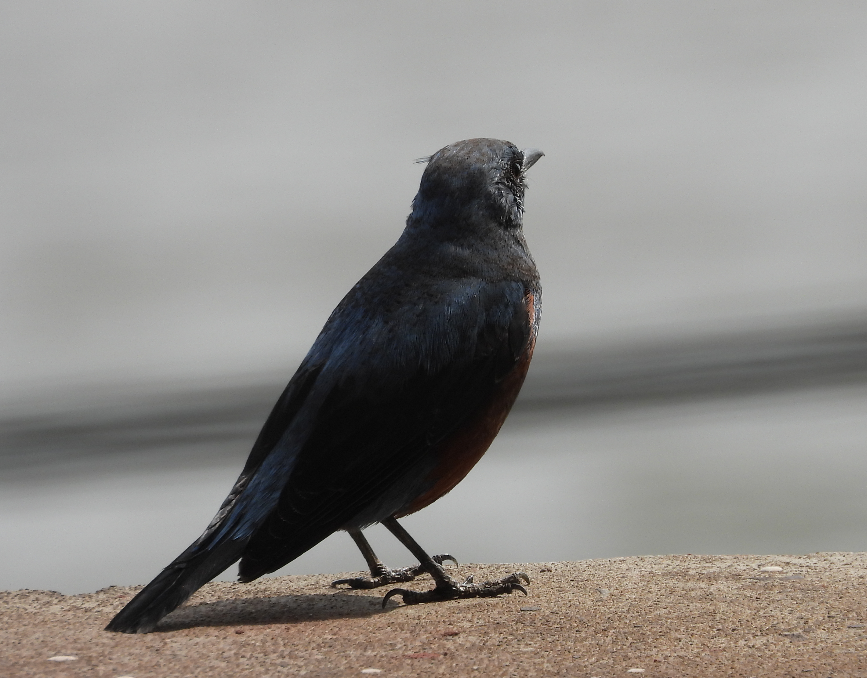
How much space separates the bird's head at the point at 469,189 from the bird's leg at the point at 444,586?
1183 millimetres

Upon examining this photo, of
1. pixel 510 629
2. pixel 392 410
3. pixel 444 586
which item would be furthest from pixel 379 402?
pixel 510 629

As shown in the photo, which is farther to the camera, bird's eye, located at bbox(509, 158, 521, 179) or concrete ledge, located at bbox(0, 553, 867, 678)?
bird's eye, located at bbox(509, 158, 521, 179)

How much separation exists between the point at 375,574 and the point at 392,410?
2.98 ft

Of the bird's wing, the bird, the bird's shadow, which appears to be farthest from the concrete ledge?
the bird's wing

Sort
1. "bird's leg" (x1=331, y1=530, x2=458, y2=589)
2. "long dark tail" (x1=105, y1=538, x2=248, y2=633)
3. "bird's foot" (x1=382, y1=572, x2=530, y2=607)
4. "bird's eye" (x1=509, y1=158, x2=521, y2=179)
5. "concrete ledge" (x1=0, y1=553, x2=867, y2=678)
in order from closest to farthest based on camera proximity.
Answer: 1. "concrete ledge" (x1=0, y1=553, x2=867, y2=678)
2. "long dark tail" (x1=105, y1=538, x2=248, y2=633)
3. "bird's foot" (x1=382, y1=572, x2=530, y2=607)
4. "bird's leg" (x1=331, y1=530, x2=458, y2=589)
5. "bird's eye" (x1=509, y1=158, x2=521, y2=179)

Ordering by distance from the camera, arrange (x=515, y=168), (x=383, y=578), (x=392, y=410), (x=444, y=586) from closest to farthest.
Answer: (x=392, y=410)
(x=444, y=586)
(x=383, y=578)
(x=515, y=168)

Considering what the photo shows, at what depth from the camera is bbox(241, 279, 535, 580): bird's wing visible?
363 cm

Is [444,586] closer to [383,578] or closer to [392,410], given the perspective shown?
[383,578]

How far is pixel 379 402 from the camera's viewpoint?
3781 mm

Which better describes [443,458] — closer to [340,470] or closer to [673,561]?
[340,470]

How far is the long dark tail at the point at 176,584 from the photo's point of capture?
11.1 feet

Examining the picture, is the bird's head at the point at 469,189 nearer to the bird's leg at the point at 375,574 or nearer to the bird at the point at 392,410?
the bird at the point at 392,410

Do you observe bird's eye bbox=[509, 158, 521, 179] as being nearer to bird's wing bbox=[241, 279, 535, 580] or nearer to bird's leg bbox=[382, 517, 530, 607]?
bird's wing bbox=[241, 279, 535, 580]

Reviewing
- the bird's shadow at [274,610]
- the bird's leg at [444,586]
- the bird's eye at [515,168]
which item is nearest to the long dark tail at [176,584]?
the bird's shadow at [274,610]
